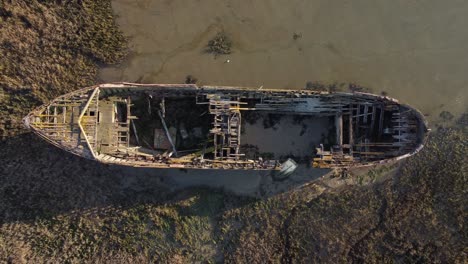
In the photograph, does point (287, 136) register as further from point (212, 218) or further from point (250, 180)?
point (212, 218)

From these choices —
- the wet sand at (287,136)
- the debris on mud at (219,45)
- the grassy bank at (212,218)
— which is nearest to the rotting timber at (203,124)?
the wet sand at (287,136)

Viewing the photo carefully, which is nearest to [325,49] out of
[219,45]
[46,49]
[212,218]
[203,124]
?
[219,45]

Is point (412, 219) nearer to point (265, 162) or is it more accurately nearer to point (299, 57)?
point (265, 162)

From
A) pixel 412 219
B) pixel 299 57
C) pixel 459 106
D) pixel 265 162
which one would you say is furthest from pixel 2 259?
pixel 459 106

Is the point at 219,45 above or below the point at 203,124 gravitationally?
above

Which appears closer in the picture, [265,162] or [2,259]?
[265,162]

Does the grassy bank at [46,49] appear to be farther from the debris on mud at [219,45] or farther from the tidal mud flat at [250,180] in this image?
the debris on mud at [219,45]

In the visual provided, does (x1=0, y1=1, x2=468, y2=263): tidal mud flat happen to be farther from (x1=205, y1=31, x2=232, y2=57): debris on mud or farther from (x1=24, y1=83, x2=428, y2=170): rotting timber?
(x1=24, y1=83, x2=428, y2=170): rotting timber
